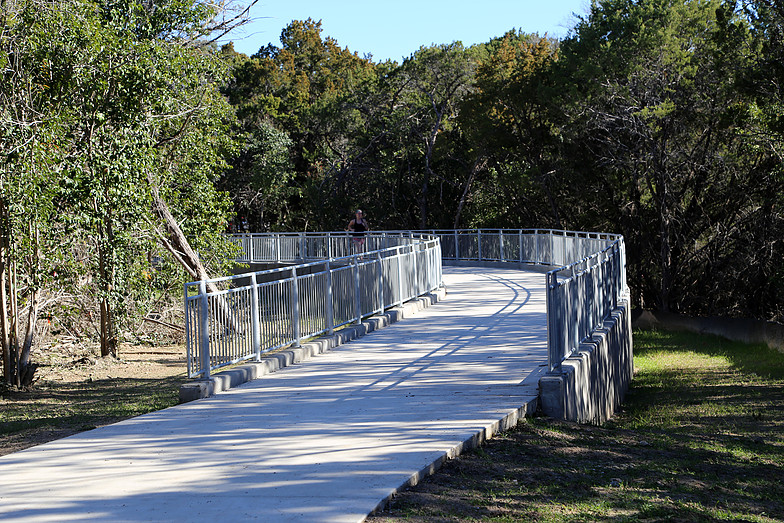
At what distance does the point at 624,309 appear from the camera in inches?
563

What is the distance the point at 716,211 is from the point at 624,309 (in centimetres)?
2028

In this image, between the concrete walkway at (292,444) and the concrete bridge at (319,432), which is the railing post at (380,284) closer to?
the concrete bridge at (319,432)

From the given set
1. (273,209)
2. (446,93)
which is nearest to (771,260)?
(446,93)

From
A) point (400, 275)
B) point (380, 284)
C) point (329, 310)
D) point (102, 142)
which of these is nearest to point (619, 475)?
point (329, 310)

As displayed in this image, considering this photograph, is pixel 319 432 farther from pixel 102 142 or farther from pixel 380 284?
pixel 102 142

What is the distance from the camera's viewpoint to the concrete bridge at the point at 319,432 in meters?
5.25

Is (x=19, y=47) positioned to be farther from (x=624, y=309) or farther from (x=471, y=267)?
(x=471, y=267)

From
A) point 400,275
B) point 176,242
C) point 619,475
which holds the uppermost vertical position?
point 176,242

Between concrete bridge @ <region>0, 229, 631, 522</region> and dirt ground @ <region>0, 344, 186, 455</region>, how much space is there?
2.02 meters

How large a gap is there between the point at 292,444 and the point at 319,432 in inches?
17.6

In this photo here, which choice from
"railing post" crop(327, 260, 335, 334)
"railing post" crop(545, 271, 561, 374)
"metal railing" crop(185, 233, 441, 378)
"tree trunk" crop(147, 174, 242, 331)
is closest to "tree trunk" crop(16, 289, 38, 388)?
"metal railing" crop(185, 233, 441, 378)

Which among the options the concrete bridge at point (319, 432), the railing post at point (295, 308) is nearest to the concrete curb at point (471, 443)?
the concrete bridge at point (319, 432)

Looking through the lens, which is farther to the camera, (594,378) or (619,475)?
(594,378)

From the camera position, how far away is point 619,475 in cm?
622
